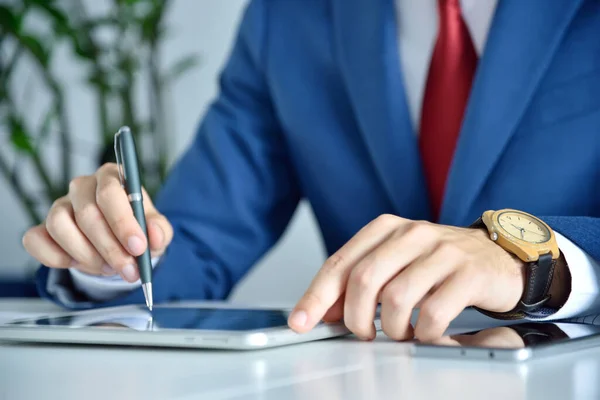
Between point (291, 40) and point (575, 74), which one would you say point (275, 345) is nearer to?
point (575, 74)

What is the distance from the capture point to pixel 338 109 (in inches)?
47.6

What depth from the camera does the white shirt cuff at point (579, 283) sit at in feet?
2.29

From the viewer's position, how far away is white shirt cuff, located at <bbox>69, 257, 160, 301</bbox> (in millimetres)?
960

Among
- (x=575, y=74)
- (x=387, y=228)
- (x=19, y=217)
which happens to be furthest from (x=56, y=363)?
(x=19, y=217)

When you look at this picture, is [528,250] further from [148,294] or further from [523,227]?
[148,294]

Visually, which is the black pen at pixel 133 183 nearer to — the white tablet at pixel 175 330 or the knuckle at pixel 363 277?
the white tablet at pixel 175 330

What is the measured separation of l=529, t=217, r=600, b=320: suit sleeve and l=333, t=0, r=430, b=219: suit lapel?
0.34 meters

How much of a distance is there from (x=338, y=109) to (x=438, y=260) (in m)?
0.64

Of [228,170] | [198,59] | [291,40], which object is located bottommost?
[228,170]

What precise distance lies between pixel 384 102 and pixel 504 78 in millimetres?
176

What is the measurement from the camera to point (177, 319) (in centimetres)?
71

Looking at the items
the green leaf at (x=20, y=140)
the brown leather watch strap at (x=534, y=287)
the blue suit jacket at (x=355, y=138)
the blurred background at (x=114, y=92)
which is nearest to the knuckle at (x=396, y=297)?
the brown leather watch strap at (x=534, y=287)

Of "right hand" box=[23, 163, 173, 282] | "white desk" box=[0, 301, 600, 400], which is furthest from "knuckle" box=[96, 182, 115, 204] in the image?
"white desk" box=[0, 301, 600, 400]

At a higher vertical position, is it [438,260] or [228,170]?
[228,170]
